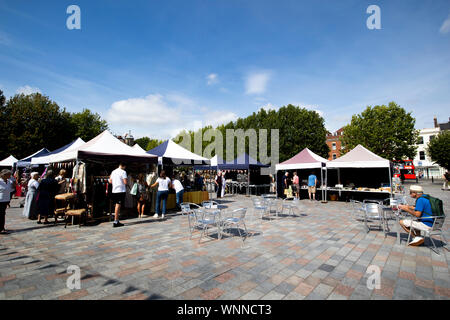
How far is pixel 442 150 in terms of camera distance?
85.1ft

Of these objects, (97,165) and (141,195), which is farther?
(97,165)

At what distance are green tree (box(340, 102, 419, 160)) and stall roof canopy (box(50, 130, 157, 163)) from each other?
2944 cm

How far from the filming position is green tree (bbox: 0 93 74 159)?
22.0 m

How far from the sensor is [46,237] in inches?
210

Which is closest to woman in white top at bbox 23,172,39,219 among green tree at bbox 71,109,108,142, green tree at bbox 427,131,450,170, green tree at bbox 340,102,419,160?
green tree at bbox 71,109,108,142

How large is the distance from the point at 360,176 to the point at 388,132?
698 inches

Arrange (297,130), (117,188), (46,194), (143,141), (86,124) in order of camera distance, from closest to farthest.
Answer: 1. (117,188)
2. (46,194)
3. (297,130)
4. (86,124)
5. (143,141)

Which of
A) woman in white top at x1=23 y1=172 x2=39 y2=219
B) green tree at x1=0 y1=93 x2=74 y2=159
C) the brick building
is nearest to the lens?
woman in white top at x1=23 y1=172 x2=39 y2=219

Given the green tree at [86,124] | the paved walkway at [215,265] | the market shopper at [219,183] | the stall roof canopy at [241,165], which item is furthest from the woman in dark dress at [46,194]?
the green tree at [86,124]

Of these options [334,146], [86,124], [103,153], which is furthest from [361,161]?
[334,146]

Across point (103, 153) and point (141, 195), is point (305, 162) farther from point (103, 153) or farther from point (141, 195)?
point (103, 153)

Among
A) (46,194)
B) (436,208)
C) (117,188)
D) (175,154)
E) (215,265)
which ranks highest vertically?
(175,154)

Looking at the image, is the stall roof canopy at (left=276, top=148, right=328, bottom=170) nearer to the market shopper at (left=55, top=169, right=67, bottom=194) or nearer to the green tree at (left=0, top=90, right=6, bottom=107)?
the market shopper at (left=55, top=169, right=67, bottom=194)

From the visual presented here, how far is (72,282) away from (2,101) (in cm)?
3025
